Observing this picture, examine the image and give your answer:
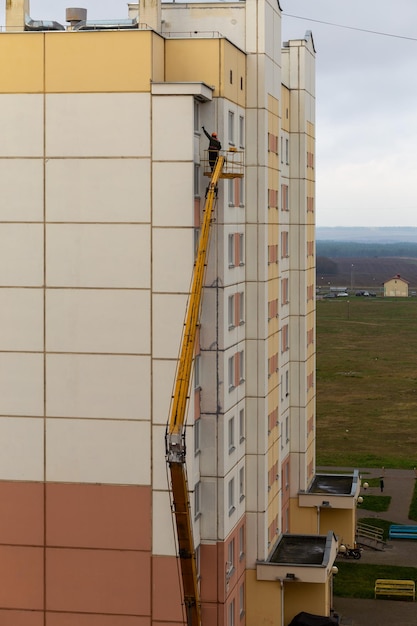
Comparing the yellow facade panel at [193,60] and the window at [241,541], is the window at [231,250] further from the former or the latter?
the window at [241,541]

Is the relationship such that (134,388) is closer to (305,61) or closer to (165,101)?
(165,101)

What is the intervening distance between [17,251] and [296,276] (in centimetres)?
2167

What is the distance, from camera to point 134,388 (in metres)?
42.9

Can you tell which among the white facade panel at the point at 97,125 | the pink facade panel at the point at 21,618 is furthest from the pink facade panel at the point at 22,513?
the white facade panel at the point at 97,125

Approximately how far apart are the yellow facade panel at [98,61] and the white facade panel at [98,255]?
4.57 m

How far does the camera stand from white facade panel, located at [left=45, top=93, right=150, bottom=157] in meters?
42.3

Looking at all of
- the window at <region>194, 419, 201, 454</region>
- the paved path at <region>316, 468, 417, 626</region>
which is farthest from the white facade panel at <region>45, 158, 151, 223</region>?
the paved path at <region>316, 468, 417, 626</region>

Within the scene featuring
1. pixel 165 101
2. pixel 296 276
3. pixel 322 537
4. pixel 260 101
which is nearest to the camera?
pixel 165 101

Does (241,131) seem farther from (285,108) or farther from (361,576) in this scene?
(361,576)

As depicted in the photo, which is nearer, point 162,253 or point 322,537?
point 162,253

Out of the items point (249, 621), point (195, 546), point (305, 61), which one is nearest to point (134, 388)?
point (195, 546)

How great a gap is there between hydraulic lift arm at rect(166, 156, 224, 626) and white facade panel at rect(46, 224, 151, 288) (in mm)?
2108

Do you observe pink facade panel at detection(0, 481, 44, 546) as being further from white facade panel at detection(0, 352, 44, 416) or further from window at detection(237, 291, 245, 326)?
window at detection(237, 291, 245, 326)

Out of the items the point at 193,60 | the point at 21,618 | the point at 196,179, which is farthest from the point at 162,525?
the point at 193,60
